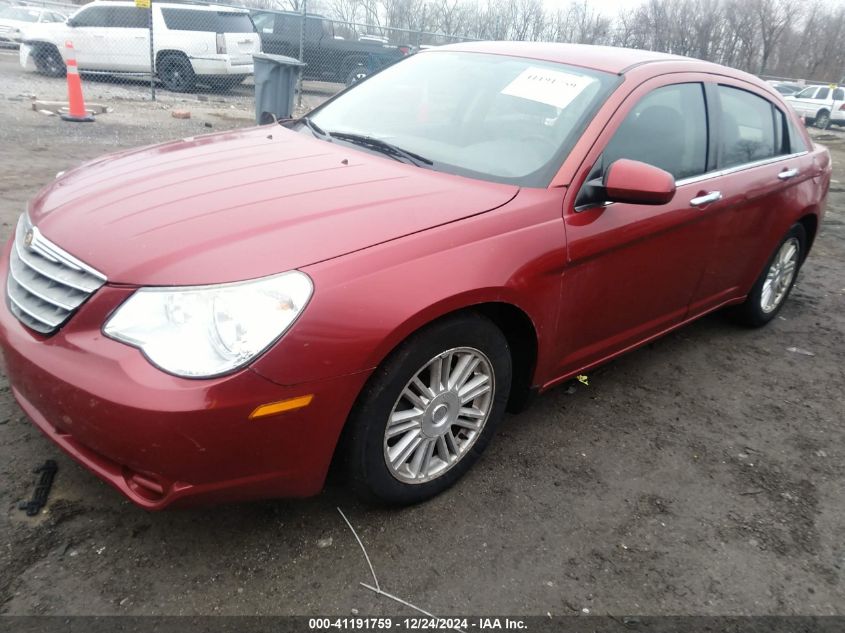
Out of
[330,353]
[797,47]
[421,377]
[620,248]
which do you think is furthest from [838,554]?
[797,47]

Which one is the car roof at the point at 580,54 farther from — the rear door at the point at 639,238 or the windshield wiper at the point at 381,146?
the windshield wiper at the point at 381,146

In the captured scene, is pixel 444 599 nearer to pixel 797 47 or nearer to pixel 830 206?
pixel 830 206

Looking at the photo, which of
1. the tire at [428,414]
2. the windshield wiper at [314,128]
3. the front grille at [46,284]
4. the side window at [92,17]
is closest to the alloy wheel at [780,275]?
the tire at [428,414]

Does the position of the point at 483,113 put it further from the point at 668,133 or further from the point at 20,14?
the point at 20,14

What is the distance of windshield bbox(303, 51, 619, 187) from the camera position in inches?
109

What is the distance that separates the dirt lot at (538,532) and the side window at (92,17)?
42.6 ft

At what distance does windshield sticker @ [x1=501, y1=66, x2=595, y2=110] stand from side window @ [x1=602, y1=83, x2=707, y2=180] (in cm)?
27

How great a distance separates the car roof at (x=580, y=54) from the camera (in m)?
3.13

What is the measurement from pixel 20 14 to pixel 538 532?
901 inches

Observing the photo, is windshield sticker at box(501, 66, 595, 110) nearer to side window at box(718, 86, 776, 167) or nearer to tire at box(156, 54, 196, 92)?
side window at box(718, 86, 776, 167)

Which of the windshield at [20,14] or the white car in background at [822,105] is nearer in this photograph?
the windshield at [20,14]

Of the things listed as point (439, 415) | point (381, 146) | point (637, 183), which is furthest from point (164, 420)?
point (637, 183)

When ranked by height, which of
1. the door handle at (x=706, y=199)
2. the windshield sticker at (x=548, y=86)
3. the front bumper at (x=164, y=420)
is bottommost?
the front bumper at (x=164, y=420)

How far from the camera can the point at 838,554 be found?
254 cm
